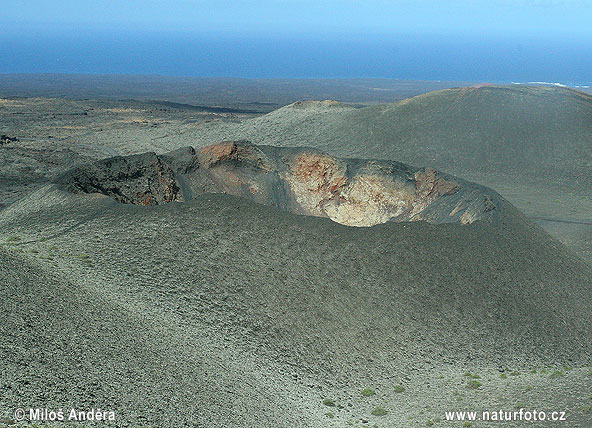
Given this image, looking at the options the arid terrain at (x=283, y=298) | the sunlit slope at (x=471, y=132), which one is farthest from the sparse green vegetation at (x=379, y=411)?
the sunlit slope at (x=471, y=132)

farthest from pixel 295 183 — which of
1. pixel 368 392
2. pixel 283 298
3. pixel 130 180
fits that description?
pixel 368 392

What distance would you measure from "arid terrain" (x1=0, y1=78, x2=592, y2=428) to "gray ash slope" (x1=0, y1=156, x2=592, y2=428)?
4cm

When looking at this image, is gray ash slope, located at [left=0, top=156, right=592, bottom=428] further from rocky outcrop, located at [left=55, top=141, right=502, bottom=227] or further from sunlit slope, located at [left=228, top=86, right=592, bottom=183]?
sunlit slope, located at [left=228, top=86, right=592, bottom=183]

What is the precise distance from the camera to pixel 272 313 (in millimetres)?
13312

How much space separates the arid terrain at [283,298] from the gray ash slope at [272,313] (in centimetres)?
4

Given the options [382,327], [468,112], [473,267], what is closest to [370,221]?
[473,267]

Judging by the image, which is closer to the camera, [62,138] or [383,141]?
[383,141]

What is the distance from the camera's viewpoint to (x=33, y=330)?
34.7 feet

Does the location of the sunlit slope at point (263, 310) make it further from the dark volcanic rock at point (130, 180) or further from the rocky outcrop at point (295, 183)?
the rocky outcrop at point (295, 183)

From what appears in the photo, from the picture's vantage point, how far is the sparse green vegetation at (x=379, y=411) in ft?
36.6

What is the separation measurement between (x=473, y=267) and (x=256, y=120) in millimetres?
42074

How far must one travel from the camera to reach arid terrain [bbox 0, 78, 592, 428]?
34.3 ft

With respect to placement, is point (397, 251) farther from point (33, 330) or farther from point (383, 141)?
point (383, 141)

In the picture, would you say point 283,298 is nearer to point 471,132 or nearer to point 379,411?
point 379,411
